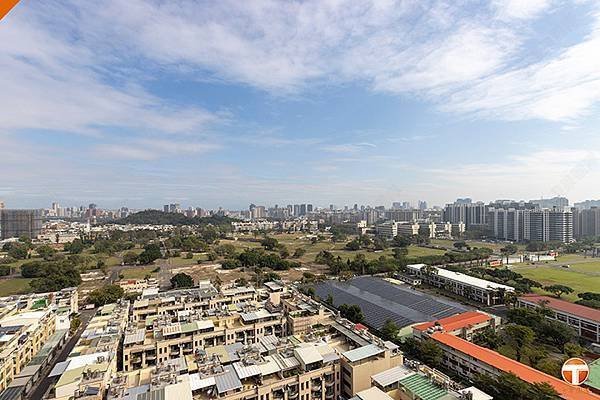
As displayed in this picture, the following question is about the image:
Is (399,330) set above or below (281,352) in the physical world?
below

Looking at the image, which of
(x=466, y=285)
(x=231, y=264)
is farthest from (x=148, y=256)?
(x=466, y=285)

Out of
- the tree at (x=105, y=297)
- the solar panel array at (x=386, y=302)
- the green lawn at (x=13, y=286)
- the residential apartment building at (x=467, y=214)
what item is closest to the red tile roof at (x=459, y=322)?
the solar panel array at (x=386, y=302)

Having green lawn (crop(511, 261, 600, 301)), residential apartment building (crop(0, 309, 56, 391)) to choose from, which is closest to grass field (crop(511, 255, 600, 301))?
green lawn (crop(511, 261, 600, 301))

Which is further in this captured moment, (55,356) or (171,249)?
(171,249)

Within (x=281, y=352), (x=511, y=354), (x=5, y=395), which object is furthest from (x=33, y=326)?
(x=511, y=354)

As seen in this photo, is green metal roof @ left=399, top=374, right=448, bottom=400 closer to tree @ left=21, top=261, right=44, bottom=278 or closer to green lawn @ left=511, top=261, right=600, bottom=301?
green lawn @ left=511, top=261, right=600, bottom=301

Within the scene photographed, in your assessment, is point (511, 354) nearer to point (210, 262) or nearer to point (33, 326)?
point (33, 326)

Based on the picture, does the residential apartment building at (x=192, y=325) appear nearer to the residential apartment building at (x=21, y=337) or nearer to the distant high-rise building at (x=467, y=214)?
the residential apartment building at (x=21, y=337)
